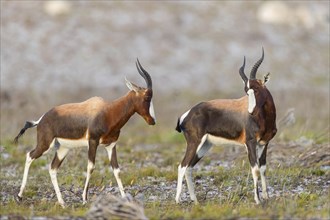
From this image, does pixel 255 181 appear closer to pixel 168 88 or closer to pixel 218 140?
pixel 218 140

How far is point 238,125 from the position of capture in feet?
55.3

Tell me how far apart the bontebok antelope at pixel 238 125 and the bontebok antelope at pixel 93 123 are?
3.43ft

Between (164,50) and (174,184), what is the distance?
114 feet

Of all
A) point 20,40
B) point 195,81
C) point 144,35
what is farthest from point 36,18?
point 195,81

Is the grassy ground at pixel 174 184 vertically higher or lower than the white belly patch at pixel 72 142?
lower

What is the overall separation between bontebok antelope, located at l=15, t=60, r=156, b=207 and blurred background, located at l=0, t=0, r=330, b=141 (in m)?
20.7

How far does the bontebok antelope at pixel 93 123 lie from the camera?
A: 16.8m

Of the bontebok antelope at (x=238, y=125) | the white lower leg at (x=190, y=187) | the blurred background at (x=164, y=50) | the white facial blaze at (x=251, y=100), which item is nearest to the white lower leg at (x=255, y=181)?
the bontebok antelope at (x=238, y=125)

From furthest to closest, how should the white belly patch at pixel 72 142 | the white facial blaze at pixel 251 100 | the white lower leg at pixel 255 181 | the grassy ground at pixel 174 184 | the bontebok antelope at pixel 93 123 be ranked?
the white belly patch at pixel 72 142 → the bontebok antelope at pixel 93 123 → the white facial blaze at pixel 251 100 → the white lower leg at pixel 255 181 → the grassy ground at pixel 174 184

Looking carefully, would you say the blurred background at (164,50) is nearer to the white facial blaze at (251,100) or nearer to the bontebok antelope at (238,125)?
the bontebok antelope at (238,125)

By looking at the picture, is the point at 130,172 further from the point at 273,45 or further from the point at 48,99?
the point at 273,45

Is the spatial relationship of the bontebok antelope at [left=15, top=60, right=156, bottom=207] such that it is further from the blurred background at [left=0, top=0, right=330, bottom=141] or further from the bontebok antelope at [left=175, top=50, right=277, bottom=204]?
the blurred background at [left=0, top=0, right=330, bottom=141]

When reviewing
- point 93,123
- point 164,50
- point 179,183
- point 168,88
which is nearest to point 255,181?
point 179,183

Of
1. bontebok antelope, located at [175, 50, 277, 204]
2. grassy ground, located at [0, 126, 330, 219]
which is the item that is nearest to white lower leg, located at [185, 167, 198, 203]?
bontebok antelope, located at [175, 50, 277, 204]
